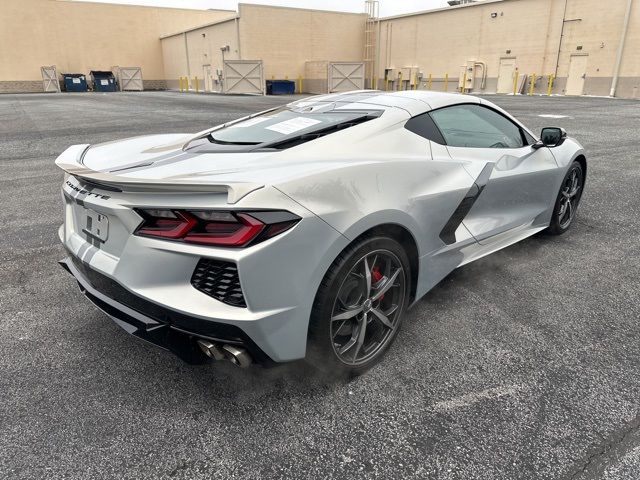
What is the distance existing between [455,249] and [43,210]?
4683 mm

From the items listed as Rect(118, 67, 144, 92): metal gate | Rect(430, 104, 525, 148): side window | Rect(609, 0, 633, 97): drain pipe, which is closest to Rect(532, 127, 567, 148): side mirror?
Rect(430, 104, 525, 148): side window

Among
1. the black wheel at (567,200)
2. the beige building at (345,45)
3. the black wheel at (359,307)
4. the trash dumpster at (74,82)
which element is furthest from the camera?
the trash dumpster at (74,82)

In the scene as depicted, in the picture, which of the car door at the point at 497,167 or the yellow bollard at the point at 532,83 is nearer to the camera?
the car door at the point at 497,167

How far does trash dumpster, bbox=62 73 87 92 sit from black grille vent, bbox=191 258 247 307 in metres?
45.3

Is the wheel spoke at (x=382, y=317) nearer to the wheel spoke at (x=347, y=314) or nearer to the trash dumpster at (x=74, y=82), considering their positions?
the wheel spoke at (x=347, y=314)

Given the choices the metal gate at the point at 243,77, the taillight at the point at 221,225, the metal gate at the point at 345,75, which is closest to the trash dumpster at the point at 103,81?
the metal gate at the point at 243,77

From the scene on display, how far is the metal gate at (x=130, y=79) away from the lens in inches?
1647

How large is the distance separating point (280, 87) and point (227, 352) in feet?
108

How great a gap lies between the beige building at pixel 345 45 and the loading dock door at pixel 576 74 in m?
0.06

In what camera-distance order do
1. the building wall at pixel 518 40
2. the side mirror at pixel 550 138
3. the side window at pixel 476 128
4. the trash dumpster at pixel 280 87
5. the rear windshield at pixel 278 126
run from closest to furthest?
the rear windshield at pixel 278 126, the side window at pixel 476 128, the side mirror at pixel 550 138, the building wall at pixel 518 40, the trash dumpster at pixel 280 87

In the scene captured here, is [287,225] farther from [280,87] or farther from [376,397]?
[280,87]

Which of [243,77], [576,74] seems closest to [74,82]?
[243,77]

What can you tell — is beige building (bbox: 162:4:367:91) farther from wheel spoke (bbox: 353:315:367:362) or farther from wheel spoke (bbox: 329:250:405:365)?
wheel spoke (bbox: 353:315:367:362)

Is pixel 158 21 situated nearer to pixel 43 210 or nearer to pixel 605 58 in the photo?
pixel 605 58
